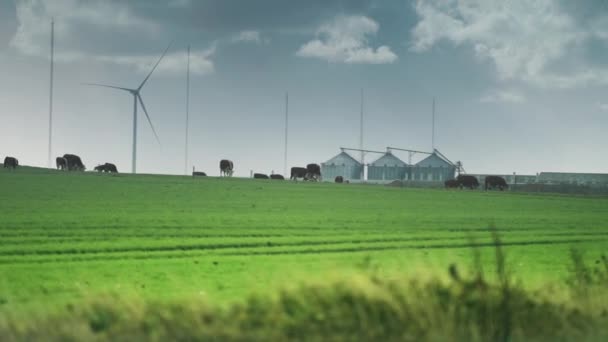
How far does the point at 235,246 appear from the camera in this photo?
2100 centimetres

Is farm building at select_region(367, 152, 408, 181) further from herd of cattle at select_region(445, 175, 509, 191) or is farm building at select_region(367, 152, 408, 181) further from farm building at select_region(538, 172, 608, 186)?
herd of cattle at select_region(445, 175, 509, 191)

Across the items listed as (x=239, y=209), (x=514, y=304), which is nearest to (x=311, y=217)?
(x=239, y=209)

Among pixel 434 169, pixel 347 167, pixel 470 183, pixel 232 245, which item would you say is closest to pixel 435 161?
pixel 434 169

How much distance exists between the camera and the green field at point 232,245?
13.2 m

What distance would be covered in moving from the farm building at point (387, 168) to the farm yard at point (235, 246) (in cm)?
11709

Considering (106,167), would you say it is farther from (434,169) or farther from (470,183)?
(434,169)

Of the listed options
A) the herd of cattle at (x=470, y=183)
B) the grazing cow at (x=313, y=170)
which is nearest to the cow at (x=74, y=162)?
the grazing cow at (x=313, y=170)

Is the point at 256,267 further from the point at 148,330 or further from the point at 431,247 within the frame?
the point at 148,330

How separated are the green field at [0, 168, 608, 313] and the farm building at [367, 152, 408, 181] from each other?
117259mm

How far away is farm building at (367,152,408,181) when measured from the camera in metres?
157

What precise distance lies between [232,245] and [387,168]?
13857 centimetres

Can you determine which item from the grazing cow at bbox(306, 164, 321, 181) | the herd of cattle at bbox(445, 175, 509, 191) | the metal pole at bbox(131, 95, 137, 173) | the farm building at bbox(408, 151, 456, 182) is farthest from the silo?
the metal pole at bbox(131, 95, 137, 173)

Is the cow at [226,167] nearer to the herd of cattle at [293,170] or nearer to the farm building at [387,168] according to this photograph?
the herd of cattle at [293,170]

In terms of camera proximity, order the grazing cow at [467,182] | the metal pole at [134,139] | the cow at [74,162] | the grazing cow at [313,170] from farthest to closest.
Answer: the grazing cow at [313,170]
the cow at [74,162]
the grazing cow at [467,182]
the metal pole at [134,139]
